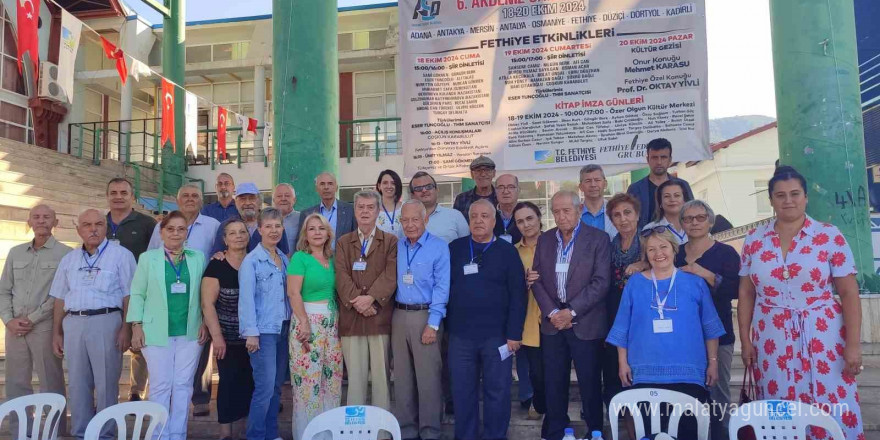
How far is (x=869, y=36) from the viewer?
27.9 feet

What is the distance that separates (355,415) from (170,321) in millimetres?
1600

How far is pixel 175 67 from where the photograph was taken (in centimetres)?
1280

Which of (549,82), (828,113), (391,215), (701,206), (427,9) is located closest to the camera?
(701,206)

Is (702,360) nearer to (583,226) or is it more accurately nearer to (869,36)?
(583,226)

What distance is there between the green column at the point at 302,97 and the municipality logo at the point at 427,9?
31.8 inches

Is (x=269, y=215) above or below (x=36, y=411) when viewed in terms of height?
above

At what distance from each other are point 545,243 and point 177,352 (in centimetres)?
241

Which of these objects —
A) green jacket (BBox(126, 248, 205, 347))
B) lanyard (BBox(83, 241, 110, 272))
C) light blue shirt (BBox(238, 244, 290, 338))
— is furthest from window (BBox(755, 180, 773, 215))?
lanyard (BBox(83, 241, 110, 272))

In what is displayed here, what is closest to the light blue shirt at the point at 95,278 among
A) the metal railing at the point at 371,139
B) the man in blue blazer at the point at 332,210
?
the man in blue blazer at the point at 332,210

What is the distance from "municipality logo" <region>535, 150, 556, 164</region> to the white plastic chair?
271cm

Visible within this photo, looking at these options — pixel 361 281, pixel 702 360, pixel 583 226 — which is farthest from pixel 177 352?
pixel 702 360

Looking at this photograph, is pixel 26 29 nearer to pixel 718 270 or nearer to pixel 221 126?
pixel 221 126

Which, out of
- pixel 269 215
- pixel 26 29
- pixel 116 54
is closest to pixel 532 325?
pixel 269 215

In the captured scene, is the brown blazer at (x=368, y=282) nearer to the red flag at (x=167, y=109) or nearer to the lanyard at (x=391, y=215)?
the lanyard at (x=391, y=215)
